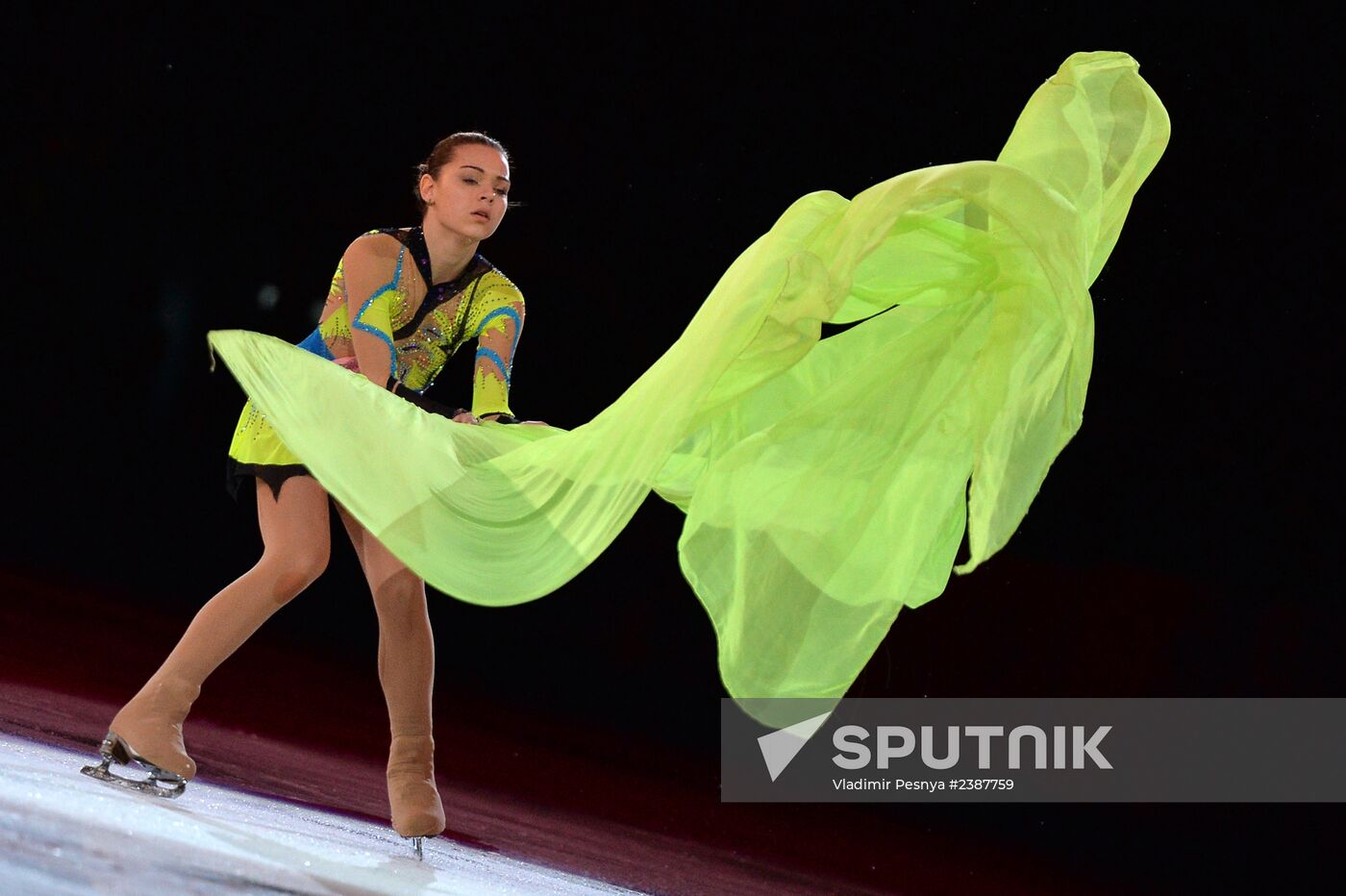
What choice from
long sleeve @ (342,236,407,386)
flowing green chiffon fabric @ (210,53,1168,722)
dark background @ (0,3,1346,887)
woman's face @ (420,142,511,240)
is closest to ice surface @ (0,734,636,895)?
flowing green chiffon fabric @ (210,53,1168,722)

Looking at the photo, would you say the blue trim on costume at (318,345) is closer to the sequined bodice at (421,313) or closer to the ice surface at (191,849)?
the sequined bodice at (421,313)

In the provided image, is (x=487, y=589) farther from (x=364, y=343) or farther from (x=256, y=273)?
(x=256, y=273)

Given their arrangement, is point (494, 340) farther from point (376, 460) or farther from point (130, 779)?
point (130, 779)

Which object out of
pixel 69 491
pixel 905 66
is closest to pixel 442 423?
pixel 905 66

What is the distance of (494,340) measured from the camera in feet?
6.66

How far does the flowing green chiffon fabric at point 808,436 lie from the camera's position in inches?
67.5

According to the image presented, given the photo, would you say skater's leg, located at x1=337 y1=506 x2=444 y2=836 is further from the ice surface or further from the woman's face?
the woman's face

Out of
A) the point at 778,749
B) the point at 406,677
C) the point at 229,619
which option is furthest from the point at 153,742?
the point at 778,749

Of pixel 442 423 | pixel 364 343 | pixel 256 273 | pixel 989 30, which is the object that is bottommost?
pixel 442 423

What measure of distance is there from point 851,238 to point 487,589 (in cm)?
62

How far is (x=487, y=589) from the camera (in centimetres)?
172

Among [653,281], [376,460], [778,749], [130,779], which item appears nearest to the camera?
[376,460]

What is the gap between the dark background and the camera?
3.14 meters

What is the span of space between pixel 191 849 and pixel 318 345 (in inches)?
31.5
